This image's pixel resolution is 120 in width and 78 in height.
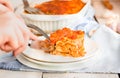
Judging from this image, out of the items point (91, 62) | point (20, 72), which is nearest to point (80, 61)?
point (91, 62)

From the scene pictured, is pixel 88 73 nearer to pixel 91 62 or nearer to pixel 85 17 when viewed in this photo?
pixel 91 62

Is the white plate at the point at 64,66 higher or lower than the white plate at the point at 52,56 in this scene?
lower

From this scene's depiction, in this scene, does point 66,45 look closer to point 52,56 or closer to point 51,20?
point 52,56

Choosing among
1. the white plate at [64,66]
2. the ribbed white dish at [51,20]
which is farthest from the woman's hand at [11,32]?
the ribbed white dish at [51,20]

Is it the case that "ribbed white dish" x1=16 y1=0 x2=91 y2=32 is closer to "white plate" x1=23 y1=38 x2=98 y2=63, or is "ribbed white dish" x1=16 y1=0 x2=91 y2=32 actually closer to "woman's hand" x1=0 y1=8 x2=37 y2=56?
"white plate" x1=23 y1=38 x2=98 y2=63

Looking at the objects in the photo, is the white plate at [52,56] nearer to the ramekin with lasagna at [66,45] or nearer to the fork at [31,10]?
the ramekin with lasagna at [66,45]
